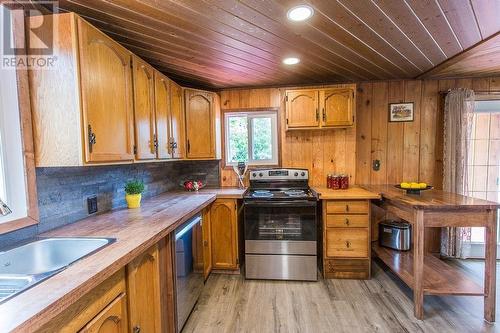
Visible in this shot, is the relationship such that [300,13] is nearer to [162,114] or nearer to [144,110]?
[144,110]

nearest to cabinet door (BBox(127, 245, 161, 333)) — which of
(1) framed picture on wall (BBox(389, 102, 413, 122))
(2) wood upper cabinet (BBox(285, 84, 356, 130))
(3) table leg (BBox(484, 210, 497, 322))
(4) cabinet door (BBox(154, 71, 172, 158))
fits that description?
(4) cabinet door (BBox(154, 71, 172, 158))

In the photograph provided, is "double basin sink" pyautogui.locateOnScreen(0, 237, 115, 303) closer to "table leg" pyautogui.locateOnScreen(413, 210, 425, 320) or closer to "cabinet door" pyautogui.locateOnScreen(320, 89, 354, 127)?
"table leg" pyautogui.locateOnScreen(413, 210, 425, 320)

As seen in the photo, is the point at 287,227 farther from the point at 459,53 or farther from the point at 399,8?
the point at 459,53

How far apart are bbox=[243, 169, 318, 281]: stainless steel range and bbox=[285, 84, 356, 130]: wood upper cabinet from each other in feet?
2.82

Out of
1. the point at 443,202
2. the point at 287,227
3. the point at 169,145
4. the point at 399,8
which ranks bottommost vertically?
the point at 287,227

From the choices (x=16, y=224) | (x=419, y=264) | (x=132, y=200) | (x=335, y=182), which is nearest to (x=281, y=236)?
(x=335, y=182)

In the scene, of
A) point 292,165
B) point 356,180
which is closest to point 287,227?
point 292,165

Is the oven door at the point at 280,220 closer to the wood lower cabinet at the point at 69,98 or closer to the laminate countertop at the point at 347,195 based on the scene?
the laminate countertop at the point at 347,195

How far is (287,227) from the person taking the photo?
8.55 feet

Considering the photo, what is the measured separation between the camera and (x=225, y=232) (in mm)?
2709

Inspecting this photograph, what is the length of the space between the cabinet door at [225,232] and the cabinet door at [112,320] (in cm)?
153

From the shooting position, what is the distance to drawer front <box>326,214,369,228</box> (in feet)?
8.49

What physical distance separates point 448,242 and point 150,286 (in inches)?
128

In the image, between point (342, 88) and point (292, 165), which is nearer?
point (342, 88)
